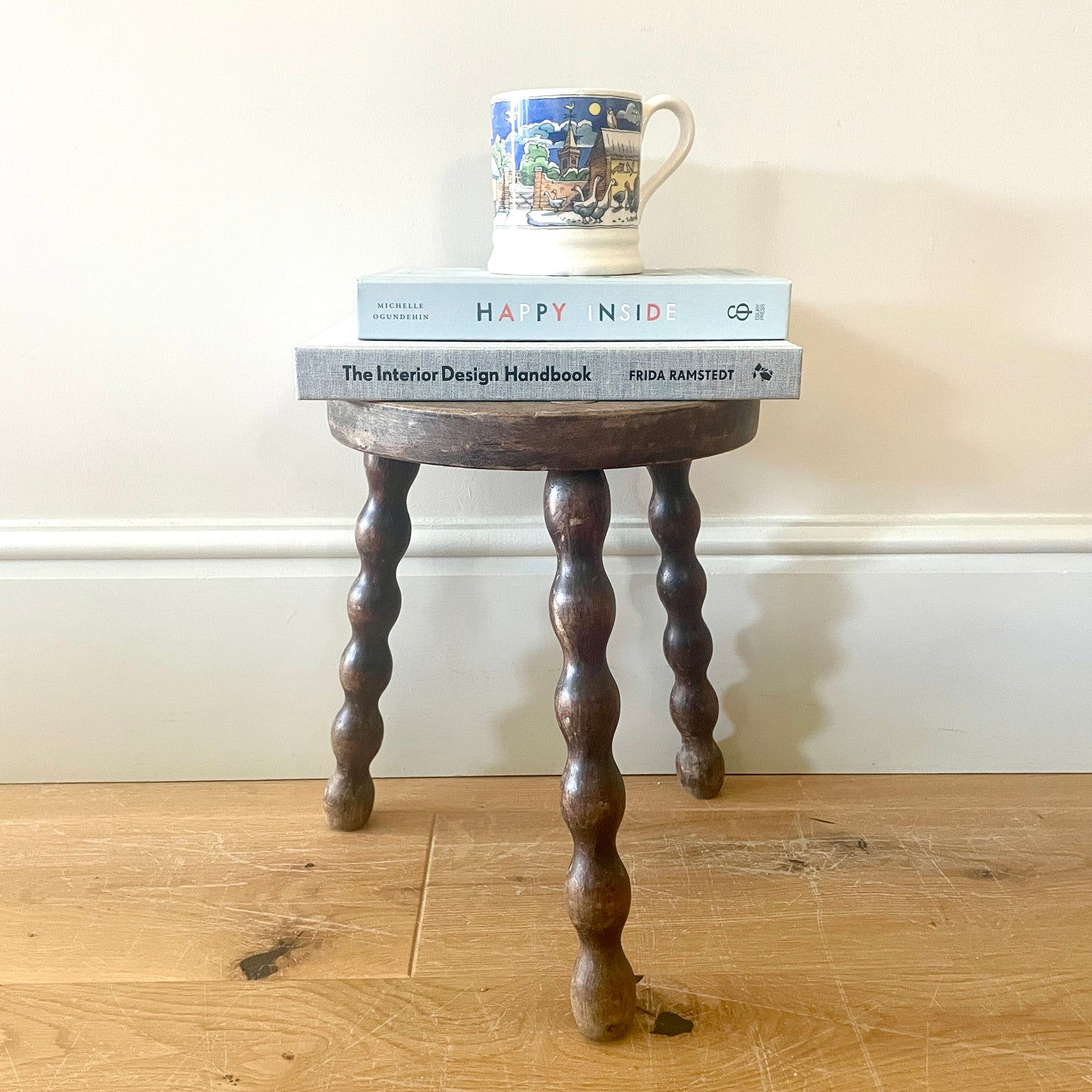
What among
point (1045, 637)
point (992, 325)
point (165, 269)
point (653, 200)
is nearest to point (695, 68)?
point (653, 200)

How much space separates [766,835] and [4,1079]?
22.4 inches

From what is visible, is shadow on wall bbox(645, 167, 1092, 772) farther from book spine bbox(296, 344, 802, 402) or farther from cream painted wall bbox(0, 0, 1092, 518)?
book spine bbox(296, 344, 802, 402)

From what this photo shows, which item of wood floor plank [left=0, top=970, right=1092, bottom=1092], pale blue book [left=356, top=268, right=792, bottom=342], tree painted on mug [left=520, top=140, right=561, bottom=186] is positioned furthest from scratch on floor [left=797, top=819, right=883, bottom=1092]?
tree painted on mug [left=520, top=140, right=561, bottom=186]

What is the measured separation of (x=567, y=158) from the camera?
2.13ft

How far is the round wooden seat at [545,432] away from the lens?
0.59 metres

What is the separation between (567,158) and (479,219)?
220mm

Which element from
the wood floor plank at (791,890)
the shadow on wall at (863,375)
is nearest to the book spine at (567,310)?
the shadow on wall at (863,375)

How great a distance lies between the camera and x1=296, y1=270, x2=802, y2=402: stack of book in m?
0.61

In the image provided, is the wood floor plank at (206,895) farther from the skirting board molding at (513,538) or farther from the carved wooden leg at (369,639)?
the skirting board molding at (513,538)

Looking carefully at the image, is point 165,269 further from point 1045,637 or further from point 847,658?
point 1045,637

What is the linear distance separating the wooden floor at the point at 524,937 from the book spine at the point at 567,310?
424mm

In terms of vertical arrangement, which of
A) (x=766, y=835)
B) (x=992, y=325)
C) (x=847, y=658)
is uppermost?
(x=992, y=325)

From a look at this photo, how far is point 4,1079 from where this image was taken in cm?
62

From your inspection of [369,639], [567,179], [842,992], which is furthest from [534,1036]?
[567,179]
